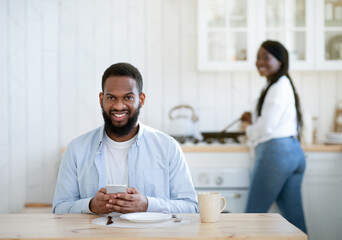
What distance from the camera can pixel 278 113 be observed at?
2.90m

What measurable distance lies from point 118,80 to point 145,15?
2.02 meters

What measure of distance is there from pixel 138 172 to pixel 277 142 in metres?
1.28

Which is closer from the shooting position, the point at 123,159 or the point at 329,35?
the point at 123,159

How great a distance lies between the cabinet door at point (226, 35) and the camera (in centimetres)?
354

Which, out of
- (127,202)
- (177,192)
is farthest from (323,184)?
(127,202)

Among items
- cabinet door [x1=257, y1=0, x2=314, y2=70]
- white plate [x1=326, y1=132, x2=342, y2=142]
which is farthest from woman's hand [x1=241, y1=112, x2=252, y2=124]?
white plate [x1=326, y1=132, x2=342, y2=142]

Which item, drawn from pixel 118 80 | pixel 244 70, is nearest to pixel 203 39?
pixel 244 70

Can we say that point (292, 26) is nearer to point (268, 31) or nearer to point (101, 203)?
point (268, 31)

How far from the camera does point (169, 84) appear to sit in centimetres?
384

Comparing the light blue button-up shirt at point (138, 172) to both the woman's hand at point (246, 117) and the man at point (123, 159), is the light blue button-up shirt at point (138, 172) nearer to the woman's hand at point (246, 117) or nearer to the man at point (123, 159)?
the man at point (123, 159)

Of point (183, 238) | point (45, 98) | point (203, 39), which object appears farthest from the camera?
point (45, 98)

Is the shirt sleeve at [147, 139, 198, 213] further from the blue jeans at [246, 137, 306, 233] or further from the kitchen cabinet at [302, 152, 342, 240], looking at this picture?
the kitchen cabinet at [302, 152, 342, 240]

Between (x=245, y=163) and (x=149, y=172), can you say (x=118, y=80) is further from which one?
(x=245, y=163)

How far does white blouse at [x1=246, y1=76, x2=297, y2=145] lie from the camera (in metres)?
2.89
